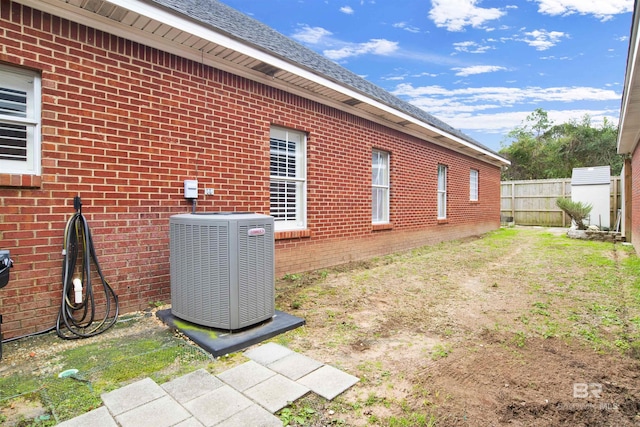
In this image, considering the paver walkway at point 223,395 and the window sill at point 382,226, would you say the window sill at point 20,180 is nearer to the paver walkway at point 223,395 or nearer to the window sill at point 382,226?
the paver walkway at point 223,395

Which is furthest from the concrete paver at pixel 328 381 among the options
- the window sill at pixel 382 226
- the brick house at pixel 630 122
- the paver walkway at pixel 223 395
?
the window sill at pixel 382 226

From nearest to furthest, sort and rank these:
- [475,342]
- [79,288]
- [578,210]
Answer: [475,342] < [79,288] < [578,210]

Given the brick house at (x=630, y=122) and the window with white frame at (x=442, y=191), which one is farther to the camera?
the window with white frame at (x=442, y=191)

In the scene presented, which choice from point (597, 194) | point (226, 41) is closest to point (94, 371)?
point (226, 41)

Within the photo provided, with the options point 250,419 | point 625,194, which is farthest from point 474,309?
point 625,194

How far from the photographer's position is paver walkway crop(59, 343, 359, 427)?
6.00ft

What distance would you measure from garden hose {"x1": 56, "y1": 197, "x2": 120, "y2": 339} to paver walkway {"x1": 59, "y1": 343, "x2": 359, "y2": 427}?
137 centimetres

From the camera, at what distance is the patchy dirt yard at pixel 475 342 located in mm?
1975

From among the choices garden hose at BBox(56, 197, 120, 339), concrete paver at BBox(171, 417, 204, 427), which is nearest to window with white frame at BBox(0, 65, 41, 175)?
garden hose at BBox(56, 197, 120, 339)

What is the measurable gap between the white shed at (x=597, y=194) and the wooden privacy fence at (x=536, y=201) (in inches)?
104

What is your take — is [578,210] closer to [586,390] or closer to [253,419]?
[586,390]

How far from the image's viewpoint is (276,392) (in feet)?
6.97

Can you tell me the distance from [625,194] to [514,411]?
1250cm

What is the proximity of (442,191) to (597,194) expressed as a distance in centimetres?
764
